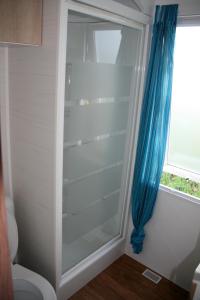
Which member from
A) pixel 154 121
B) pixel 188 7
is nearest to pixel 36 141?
pixel 154 121

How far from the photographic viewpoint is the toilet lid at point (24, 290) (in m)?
1.83

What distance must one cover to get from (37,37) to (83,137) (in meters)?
0.82

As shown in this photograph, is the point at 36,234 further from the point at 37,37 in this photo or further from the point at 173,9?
the point at 173,9

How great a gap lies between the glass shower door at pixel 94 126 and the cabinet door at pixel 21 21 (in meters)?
0.30

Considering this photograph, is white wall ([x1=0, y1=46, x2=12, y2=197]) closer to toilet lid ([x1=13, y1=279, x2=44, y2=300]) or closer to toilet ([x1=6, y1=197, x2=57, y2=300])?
toilet ([x1=6, y1=197, x2=57, y2=300])

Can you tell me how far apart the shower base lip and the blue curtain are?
0.24 m

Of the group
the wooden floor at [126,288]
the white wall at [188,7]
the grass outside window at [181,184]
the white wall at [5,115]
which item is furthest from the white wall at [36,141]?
the grass outside window at [181,184]

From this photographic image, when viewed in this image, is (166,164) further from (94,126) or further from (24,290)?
(24,290)

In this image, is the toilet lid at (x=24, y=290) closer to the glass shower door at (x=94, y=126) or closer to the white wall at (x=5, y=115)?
the glass shower door at (x=94, y=126)

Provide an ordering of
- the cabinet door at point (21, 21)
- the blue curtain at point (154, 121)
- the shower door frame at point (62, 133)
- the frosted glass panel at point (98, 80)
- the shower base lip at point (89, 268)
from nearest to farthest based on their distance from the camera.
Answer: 1. the cabinet door at point (21, 21)
2. the shower door frame at point (62, 133)
3. the frosted glass panel at point (98, 80)
4. the blue curtain at point (154, 121)
5. the shower base lip at point (89, 268)

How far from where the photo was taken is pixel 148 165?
2309 millimetres

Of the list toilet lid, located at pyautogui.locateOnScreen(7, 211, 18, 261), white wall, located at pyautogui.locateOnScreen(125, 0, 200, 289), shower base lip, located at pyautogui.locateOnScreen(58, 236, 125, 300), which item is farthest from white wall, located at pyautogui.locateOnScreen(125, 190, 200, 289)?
toilet lid, located at pyautogui.locateOnScreen(7, 211, 18, 261)

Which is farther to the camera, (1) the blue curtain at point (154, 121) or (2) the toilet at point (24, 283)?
(1) the blue curtain at point (154, 121)

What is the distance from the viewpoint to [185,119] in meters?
2.25
